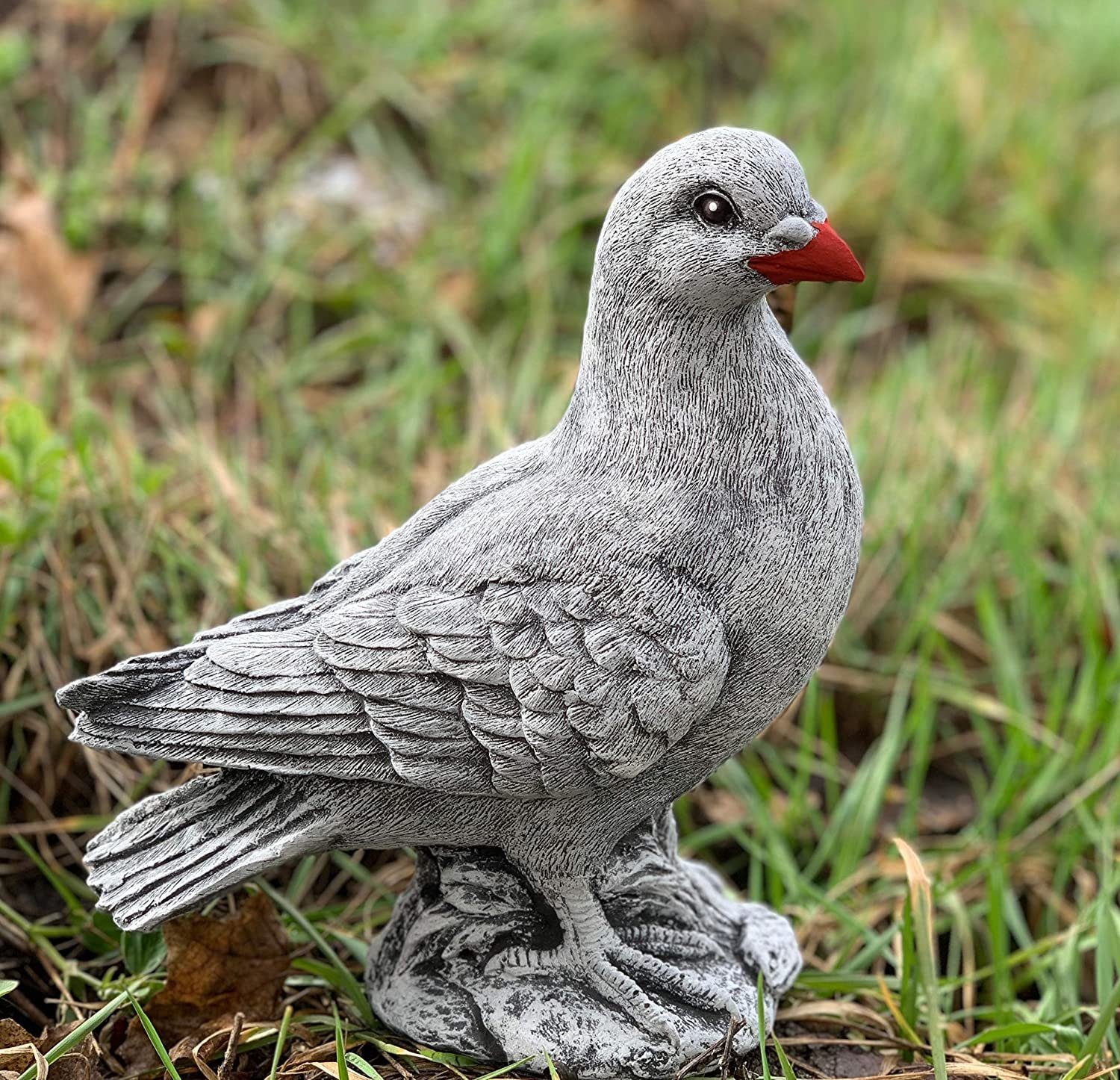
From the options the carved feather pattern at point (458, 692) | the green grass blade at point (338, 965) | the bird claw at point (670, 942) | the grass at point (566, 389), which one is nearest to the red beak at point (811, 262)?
the carved feather pattern at point (458, 692)

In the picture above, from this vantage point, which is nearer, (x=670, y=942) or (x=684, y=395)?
(x=684, y=395)

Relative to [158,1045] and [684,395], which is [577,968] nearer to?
[158,1045]

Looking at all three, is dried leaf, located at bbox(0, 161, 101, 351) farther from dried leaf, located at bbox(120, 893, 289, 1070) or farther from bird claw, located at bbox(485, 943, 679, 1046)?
bird claw, located at bbox(485, 943, 679, 1046)

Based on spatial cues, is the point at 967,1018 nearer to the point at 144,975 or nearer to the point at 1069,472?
the point at 144,975

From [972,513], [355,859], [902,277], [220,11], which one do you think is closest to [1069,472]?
[972,513]

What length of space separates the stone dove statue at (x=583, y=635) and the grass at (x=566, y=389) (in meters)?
0.31

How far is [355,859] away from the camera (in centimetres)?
255

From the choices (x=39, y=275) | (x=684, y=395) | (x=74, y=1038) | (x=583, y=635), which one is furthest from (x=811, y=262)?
(x=39, y=275)

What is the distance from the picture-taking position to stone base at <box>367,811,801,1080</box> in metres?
1.81

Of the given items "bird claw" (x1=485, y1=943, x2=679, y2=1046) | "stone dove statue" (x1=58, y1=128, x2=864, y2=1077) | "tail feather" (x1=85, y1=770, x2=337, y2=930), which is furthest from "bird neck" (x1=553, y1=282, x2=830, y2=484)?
"bird claw" (x1=485, y1=943, x2=679, y2=1046)

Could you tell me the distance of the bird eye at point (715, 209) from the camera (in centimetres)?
157

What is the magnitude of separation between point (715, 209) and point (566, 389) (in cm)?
210

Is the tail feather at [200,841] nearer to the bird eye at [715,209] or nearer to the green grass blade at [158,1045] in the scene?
the green grass blade at [158,1045]

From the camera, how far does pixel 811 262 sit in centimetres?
157
